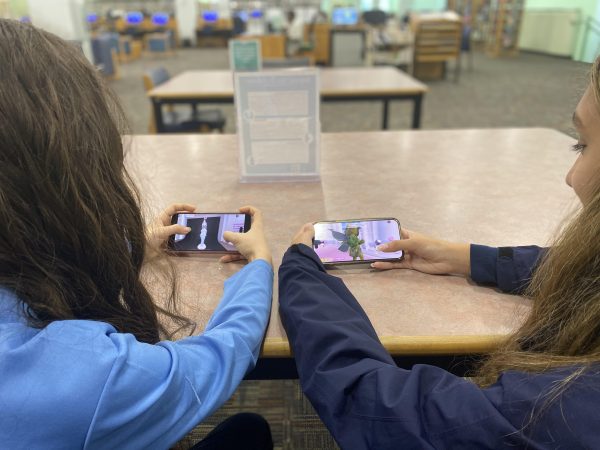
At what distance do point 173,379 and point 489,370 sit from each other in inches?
17.2

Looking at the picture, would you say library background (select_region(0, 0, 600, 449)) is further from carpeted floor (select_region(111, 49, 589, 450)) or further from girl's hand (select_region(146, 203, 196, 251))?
girl's hand (select_region(146, 203, 196, 251))

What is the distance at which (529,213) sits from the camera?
1080 mm

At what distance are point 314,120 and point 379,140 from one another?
534 millimetres

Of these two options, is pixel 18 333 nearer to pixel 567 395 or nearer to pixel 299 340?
pixel 299 340

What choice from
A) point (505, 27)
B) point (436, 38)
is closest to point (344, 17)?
point (436, 38)

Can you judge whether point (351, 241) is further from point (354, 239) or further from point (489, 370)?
point (489, 370)

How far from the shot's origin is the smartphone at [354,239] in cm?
88

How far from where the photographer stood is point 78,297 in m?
0.60

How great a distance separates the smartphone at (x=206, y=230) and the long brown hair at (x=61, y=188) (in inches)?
10.3

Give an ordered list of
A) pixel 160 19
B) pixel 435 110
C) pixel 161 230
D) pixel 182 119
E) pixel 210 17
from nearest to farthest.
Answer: pixel 161 230
pixel 182 119
pixel 435 110
pixel 160 19
pixel 210 17

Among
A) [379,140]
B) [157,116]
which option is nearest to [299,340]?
[379,140]

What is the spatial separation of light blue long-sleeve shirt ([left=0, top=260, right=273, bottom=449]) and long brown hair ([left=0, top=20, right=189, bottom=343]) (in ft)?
0.17

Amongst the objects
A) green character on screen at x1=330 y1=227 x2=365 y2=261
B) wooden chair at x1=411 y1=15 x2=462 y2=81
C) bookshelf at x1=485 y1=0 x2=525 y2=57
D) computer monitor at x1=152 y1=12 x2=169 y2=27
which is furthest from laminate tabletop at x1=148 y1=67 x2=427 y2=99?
computer monitor at x1=152 y1=12 x2=169 y2=27

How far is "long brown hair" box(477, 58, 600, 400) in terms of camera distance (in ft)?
1.82
